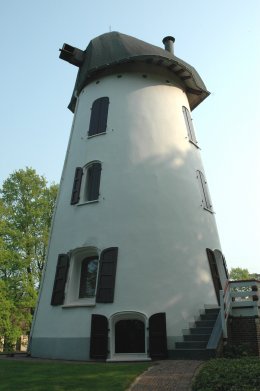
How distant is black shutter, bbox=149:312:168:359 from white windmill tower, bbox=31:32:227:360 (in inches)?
1.3

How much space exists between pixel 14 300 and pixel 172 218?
16033 mm

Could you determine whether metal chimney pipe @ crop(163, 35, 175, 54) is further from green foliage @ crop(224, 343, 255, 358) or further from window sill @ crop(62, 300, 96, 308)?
green foliage @ crop(224, 343, 255, 358)

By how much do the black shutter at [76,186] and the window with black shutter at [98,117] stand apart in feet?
6.30

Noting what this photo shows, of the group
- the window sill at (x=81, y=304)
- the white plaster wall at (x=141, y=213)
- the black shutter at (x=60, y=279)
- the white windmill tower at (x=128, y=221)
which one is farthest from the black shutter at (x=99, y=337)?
the black shutter at (x=60, y=279)

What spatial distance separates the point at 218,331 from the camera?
496 inches

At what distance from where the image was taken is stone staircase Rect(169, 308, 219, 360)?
12.1 metres

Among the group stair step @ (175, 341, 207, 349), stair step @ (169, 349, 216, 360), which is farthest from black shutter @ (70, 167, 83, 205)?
stair step @ (169, 349, 216, 360)

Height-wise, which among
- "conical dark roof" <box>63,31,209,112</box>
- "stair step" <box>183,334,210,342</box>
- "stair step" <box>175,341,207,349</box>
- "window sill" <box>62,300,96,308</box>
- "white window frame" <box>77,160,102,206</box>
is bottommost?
"stair step" <box>175,341,207,349</box>

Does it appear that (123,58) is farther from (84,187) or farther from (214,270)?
(214,270)

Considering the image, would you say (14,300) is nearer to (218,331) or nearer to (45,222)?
(45,222)

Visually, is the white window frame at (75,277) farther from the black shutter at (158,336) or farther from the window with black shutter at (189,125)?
the window with black shutter at (189,125)

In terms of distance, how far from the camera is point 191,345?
12.8 meters

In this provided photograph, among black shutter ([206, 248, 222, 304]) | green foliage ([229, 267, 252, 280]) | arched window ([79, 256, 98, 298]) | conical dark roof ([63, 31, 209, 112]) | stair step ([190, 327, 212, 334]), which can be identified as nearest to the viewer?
stair step ([190, 327, 212, 334])

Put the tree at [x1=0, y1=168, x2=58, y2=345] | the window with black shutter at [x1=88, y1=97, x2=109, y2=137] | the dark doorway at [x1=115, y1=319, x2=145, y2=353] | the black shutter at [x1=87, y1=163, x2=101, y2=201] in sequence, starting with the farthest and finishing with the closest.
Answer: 1. the tree at [x1=0, y1=168, x2=58, y2=345]
2. the window with black shutter at [x1=88, y1=97, x2=109, y2=137]
3. the black shutter at [x1=87, y1=163, x2=101, y2=201]
4. the dark doorway at [x1=115, y1=319, x2=145, y2=353]
